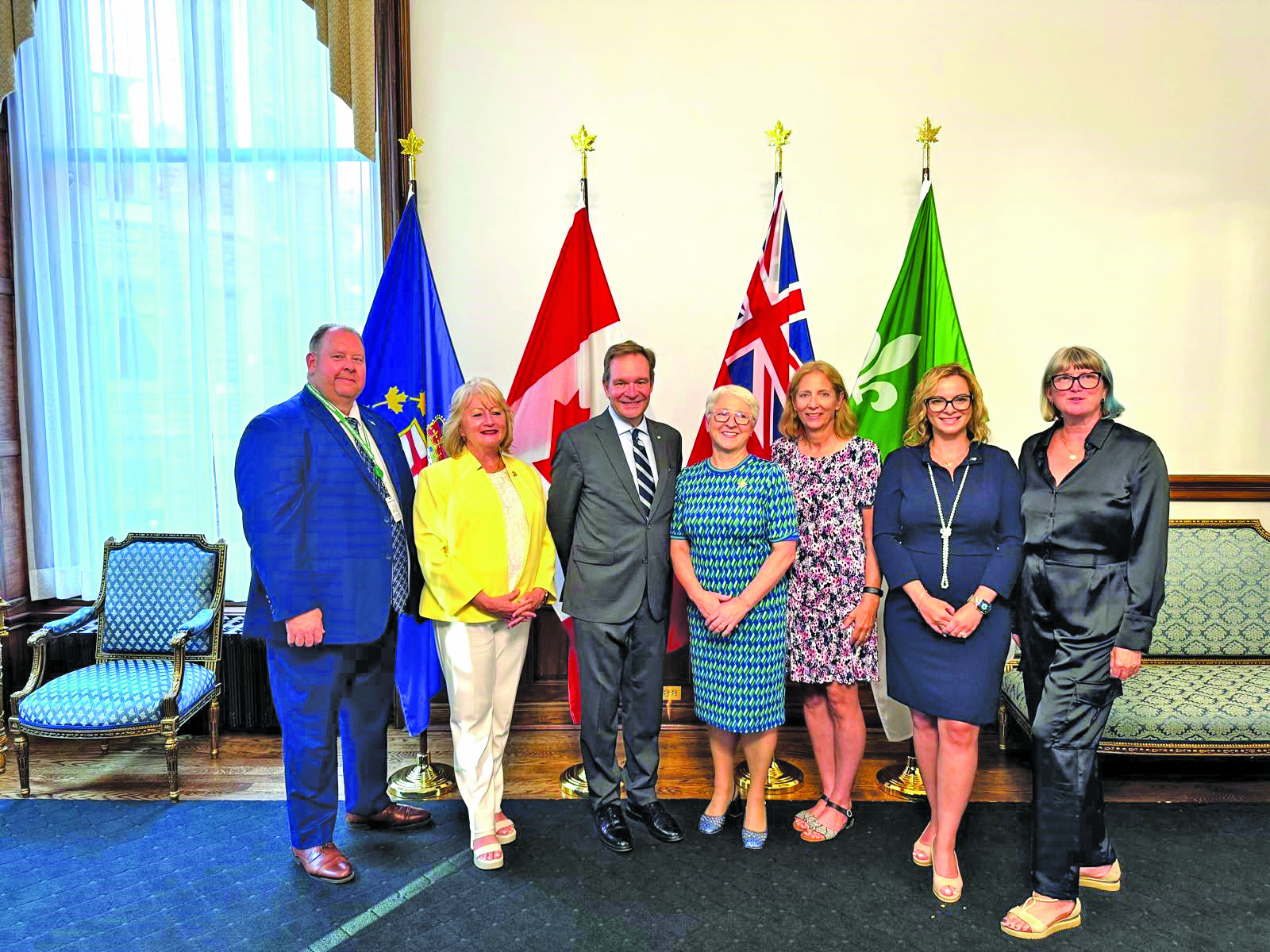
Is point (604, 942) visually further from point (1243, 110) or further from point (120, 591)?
point (1243, 110)

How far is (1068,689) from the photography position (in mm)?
2211

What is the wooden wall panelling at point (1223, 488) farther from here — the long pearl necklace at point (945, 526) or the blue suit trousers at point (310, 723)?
the blue suit trousers at point (310, 723)

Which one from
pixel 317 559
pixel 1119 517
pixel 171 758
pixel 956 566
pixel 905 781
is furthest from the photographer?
pixel 905 781

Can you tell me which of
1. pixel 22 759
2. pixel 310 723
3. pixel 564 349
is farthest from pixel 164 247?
pixel 310 723

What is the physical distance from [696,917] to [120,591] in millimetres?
2837

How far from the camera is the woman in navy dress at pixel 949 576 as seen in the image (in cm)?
233

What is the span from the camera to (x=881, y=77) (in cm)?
364

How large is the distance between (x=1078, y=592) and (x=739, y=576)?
0.97 meters

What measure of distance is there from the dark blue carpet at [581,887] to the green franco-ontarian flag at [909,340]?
5.08 ft

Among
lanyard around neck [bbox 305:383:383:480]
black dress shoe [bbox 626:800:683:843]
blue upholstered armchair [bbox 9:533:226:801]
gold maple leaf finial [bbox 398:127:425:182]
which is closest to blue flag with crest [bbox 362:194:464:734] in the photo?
gold maple leaf finial [bbox 398:127:425:182]

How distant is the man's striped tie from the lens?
2686 millimetres

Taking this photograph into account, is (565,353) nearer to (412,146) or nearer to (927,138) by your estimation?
(412,146)

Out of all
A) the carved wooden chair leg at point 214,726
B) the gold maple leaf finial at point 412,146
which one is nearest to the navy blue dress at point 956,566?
the gold maple leaf finial at point 412,146

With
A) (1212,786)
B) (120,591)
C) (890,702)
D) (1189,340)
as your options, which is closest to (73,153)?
(120,591)
